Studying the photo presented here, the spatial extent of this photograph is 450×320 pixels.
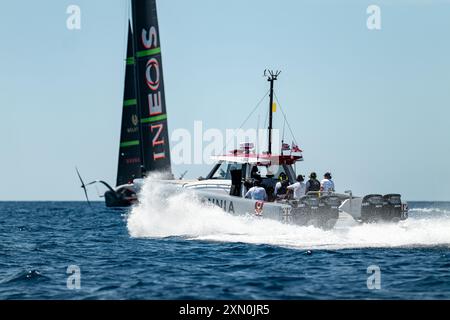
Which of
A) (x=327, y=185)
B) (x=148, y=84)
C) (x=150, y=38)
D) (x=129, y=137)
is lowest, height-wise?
(x=327, y=185)

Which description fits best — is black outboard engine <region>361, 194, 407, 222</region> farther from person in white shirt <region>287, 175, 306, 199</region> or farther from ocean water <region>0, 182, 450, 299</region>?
person in white shirt <region>287, 175, 306, 199</region>

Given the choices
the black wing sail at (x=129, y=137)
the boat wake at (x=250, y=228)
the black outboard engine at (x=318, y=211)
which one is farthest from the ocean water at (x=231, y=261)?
the black wing sail at (x=129, y=137)

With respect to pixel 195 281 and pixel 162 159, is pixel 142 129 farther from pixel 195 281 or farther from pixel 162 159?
pixel 195 281

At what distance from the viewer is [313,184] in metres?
19.2

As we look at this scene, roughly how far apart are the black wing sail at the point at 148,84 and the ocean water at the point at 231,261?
7.99 meters

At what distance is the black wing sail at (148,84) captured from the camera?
1168 inches

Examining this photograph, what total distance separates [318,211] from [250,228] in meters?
2.53

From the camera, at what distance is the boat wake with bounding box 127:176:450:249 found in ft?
53.1

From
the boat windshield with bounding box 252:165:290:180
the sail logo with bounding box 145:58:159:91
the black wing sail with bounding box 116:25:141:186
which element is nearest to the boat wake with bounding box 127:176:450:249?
the boat windshield with bounding box 252:165:290:180

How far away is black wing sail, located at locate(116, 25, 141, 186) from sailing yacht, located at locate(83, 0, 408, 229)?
85.8ft

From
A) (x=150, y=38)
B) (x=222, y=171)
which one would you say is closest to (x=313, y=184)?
(x=222, y=171)

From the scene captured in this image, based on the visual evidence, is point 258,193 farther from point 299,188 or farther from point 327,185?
point 327,185

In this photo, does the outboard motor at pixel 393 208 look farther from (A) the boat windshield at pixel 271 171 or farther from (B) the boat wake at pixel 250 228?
(A) the boat windshield at pixel 271 171

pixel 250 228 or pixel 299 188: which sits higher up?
pixel 299 188
